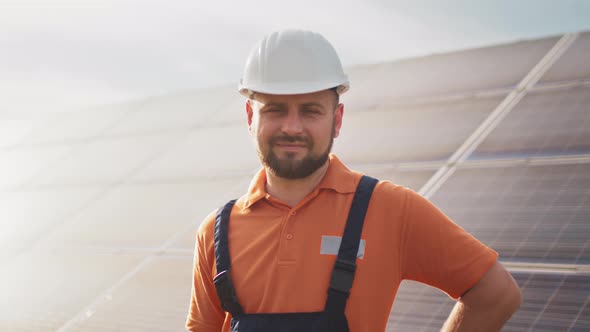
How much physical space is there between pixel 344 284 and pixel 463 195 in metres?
3.57

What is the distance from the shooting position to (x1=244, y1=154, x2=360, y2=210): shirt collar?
118 inches

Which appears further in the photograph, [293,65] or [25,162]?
[25,162]

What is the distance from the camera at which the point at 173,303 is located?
614 cm

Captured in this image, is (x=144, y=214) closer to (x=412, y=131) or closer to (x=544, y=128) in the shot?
(x=412, y=131)

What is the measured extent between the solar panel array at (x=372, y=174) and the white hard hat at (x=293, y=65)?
225 cm

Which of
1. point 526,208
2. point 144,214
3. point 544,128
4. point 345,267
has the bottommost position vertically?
point 144,214

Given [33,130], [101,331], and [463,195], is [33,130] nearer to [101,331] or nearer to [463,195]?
[101,331]

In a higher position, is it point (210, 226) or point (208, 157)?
point (210, 226)

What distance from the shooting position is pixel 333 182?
3016 mm

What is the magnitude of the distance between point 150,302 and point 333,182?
3.90 meters

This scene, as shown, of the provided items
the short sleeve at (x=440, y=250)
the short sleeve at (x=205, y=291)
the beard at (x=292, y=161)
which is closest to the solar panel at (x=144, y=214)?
the short sleeve at (x=205, y=291)

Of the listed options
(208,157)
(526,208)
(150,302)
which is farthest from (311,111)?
(208,157)

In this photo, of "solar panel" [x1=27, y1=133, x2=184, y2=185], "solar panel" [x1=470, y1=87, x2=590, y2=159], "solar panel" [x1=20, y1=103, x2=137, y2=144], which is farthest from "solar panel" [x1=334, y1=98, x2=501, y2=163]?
"solar panel" [x1=20, y1=103, x2=137, y2=144]

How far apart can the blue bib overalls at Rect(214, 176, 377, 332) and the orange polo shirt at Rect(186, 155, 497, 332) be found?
0.04 meters
